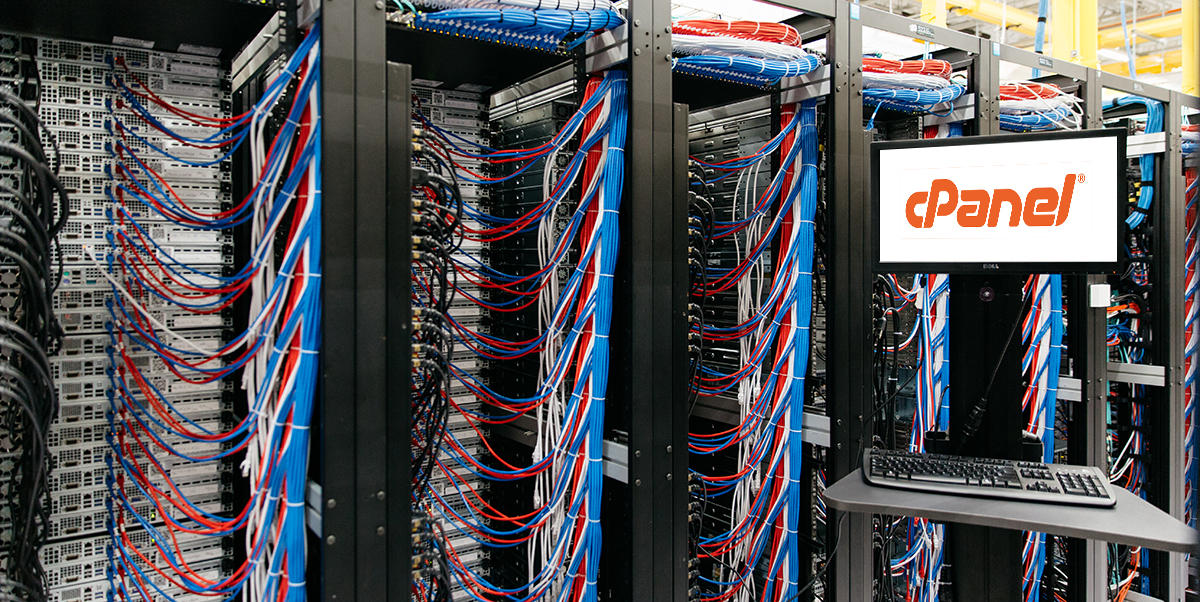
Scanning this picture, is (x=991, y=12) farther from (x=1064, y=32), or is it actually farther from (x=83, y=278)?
(x=83, y=278)

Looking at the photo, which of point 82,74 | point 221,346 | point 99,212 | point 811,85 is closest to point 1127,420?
point 811,85

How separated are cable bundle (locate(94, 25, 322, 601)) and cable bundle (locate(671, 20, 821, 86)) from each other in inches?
40.1

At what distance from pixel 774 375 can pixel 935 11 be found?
7.30 feet

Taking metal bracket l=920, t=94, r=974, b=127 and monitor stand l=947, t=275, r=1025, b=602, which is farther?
metal bracket l=920, t=94, r=974, b=127

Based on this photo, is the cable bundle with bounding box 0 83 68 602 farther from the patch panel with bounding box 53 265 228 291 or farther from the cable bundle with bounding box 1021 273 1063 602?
the cable bundle with bounding box 1021 273 1063 602

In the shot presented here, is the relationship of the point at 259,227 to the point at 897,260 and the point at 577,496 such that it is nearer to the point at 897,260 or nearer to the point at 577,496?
the point at 577,496

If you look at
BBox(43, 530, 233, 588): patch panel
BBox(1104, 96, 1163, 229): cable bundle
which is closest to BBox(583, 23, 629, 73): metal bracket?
BBox(43, 530, 233, 588): patch panel

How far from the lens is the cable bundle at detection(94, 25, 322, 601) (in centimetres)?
146

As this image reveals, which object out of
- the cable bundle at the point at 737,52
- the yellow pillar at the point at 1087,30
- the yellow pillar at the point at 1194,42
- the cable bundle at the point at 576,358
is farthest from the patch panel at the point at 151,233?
the yellow pillar at the point at 1087,30

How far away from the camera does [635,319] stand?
1.87m

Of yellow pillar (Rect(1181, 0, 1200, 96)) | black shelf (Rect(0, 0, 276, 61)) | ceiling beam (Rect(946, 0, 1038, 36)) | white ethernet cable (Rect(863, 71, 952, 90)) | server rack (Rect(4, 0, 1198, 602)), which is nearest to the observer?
yellow pillar (Rect(1181, 0, 1200, 96))

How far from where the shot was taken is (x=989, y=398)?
1.80 m

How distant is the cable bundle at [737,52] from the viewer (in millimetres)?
2020

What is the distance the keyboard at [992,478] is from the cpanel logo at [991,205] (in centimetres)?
56
